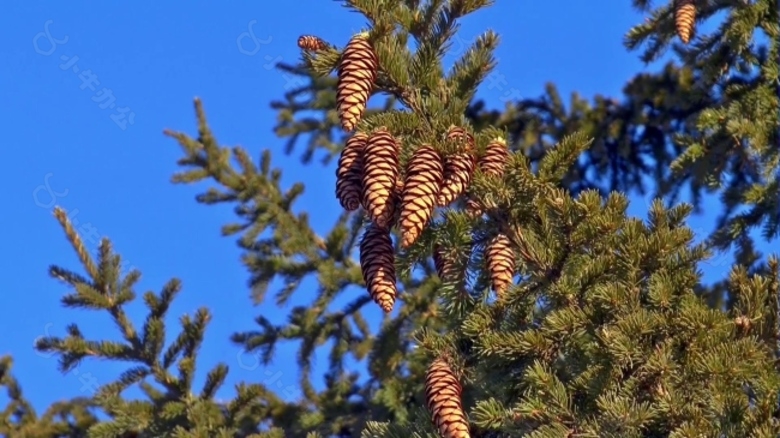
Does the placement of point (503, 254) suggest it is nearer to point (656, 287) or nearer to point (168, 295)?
point (656, 287)

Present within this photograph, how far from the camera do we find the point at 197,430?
18.5 feet

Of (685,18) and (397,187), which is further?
(685,18)

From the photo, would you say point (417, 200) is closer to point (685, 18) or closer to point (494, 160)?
point (494, 160)

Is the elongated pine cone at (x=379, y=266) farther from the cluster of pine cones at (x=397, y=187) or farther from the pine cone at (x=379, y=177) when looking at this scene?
the pine cone at (x=379, y=177)

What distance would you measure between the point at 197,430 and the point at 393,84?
2854 mm

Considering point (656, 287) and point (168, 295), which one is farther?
point (168, 295)

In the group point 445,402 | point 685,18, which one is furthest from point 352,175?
point 685,18

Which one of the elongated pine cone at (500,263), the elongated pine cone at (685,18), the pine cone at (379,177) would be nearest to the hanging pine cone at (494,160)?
the elongated pine cone at (500,263)

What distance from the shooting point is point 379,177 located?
314 cm

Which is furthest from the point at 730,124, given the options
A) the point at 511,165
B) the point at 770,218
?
the point at 511,165

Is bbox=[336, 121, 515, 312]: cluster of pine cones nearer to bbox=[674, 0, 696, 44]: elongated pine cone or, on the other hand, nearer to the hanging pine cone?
the hanging pine cone

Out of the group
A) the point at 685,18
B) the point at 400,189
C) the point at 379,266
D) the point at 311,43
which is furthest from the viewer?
the point at 685,18

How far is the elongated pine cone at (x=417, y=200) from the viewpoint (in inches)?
122

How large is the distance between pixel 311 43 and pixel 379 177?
2.10 feet
